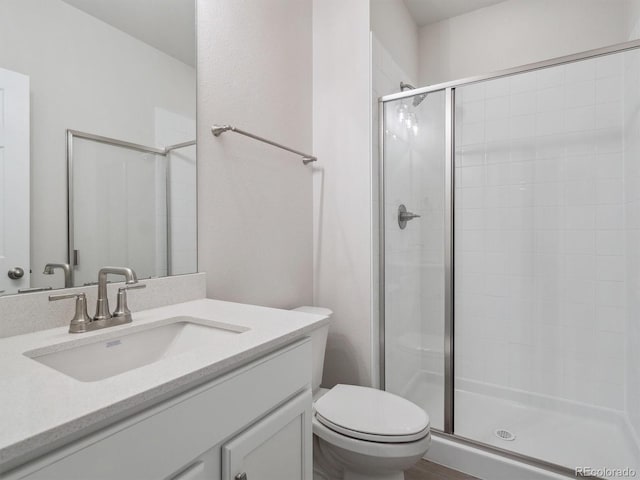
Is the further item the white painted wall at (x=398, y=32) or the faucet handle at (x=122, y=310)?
the white painted wall at (x=398, y=32)

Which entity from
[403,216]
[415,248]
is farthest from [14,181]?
[415,248]

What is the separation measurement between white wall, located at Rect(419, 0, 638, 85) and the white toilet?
2.14 metres

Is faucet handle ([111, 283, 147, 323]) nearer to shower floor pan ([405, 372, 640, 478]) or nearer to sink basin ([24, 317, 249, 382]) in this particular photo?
sink basin ([24, 317, 249, 382])

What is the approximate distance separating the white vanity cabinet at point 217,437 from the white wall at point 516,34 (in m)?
Answer: 2.35

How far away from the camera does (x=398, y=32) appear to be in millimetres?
2199

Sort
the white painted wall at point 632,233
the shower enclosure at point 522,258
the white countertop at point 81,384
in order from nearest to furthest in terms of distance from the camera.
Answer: the white countertop at point 81,384, the white painted wall at point 632,233, the shower enclosure at point 522,258

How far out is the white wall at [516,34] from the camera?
204 centimetres

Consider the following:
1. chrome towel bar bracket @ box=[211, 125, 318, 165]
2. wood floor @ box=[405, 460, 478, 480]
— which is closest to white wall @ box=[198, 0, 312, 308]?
chrome towel bar bracket @ box=[211, 125, 318, 165]

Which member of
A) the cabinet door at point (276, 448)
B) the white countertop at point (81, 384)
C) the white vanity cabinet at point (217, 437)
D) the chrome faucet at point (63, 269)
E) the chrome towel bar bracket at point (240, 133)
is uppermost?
the chrome towel bar bracket at point (240, 133)

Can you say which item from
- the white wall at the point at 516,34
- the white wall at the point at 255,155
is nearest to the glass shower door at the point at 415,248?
the white wall at the point at 255,155

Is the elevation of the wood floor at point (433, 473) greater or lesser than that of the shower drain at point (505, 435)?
lesser

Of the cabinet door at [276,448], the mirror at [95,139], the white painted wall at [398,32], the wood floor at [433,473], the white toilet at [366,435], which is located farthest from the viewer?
the white painted wall at [398,32]

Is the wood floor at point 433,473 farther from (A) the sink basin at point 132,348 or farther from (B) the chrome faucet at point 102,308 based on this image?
(B) the chrome faucet at point 102,308

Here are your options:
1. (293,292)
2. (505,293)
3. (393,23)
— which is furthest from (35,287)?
(505,293)
